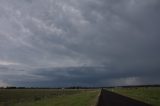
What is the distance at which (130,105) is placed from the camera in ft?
124

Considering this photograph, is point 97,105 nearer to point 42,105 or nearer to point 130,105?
point 130,105

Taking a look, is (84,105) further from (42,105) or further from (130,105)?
(42,105)

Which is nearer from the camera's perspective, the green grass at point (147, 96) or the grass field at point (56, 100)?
the grass field at point (56, 100)

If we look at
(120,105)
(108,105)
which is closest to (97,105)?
(108,105)

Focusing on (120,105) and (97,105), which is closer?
(97,105)

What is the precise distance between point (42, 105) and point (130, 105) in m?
13.3

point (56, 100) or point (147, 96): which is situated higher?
point (147, 96)

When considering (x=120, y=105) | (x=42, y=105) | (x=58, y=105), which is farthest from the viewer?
(x=42, y=105)

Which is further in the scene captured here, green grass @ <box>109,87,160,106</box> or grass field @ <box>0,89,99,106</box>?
green grass @ <box>109,87,160,106</box>

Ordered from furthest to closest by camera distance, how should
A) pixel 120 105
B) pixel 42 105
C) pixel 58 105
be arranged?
1. pixel 42 105
2. pixel 58 105
3. pixel 120 105

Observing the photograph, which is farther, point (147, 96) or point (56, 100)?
point (147, 96)

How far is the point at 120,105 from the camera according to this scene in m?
37.7

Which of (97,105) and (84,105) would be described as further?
(84,105)

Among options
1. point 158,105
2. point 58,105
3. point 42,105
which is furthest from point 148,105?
point 42,105
